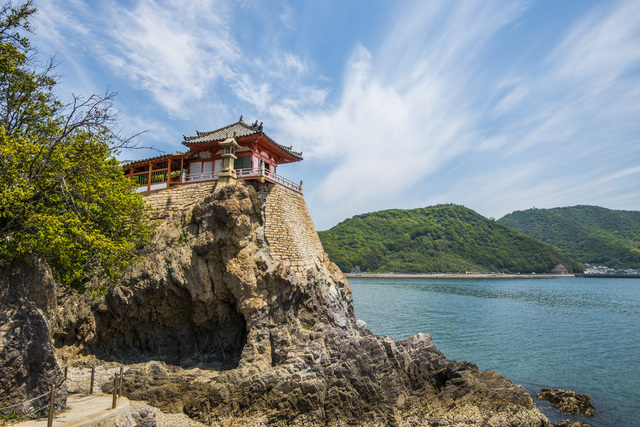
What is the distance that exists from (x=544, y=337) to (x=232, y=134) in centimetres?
3288

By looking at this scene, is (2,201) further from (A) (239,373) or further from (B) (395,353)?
(B) (395,353)

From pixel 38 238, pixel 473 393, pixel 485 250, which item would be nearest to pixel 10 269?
pixel 38 238

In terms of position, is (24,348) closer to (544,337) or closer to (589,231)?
(544,337)

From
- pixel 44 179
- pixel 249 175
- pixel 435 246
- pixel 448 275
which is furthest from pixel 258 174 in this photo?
pixel 435 246

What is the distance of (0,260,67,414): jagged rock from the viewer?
30.5 ft

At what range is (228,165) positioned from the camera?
2330cm

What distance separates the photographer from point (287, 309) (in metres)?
20.8

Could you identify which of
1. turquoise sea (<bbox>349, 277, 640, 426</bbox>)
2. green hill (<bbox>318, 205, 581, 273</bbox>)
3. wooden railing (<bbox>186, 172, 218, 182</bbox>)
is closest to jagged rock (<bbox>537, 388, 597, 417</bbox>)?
turquoise sea (<bbox>349, 277, 640, 426</bbox>)

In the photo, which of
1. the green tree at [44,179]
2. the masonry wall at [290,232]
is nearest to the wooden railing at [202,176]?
the masonry wall at [290,232]

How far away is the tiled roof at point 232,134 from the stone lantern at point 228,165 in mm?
750

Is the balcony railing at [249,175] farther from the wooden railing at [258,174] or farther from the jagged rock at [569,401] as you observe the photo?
the jagged rock at [569,401]

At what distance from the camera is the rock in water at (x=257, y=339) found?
15.7 m

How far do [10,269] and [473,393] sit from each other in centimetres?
1930

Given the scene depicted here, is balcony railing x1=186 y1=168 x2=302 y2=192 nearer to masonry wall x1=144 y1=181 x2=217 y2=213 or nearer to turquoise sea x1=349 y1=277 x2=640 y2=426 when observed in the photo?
masonry wall x1=144 y1=181 x2=217 y2=213
